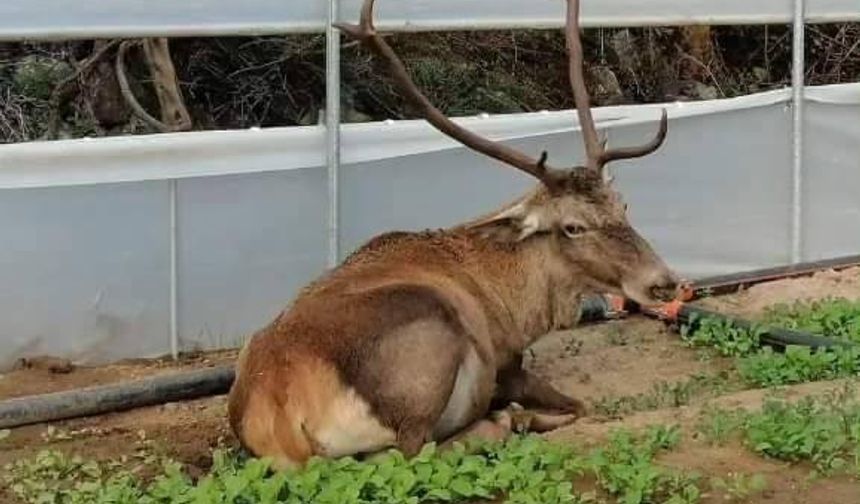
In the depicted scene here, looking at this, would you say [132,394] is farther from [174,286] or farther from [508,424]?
[508,424]

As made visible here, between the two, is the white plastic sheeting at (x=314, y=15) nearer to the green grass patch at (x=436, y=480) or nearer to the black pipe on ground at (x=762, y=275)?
the black pipe on ground at (x=762, y=275)

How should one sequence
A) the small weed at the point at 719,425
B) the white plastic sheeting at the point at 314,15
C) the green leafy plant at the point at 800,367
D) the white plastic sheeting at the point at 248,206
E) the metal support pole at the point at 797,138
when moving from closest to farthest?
the small weed at the point at 719,425 < the green leafy plant at the point at 800,367 < the white plastic sheeting at the point at 314,15 < the white plastic sheeting at the point at 248,206 < the metal support pole at the point at 797,138

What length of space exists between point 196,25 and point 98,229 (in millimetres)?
1107

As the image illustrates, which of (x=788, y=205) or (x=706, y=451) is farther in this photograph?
(x=788, y=205)

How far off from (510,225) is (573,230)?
0.26 metres

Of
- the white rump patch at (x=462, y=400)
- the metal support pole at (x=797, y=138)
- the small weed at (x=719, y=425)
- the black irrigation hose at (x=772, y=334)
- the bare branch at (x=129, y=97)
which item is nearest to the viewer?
the small weed at (x=719, y=425)

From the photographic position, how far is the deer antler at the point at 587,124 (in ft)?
23.2

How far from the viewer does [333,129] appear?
27.7 ft

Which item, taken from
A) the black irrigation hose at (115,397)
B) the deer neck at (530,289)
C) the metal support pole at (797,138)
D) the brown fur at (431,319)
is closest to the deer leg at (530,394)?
the brown fur at (431,319)

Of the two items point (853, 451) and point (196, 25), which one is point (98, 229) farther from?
point (853, 451)

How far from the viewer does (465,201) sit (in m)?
9.11

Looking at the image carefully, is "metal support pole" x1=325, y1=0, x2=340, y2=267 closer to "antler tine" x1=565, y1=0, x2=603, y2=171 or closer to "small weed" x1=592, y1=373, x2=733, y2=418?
"antler tine" x1=565, y1=0, x2=603, y2=171

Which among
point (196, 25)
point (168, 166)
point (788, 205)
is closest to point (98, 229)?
point (168, 166)

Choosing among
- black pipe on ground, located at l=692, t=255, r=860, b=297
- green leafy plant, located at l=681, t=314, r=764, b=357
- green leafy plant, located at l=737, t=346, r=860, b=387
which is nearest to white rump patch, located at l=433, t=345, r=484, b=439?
green leafy plant, located at l=737, t=346, r=860, b=387
